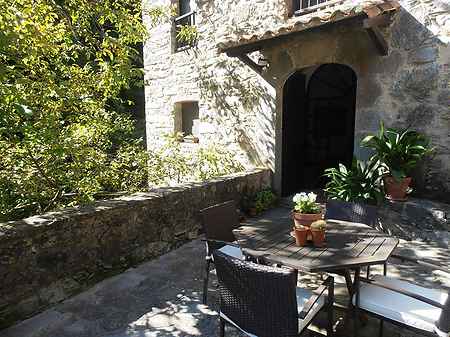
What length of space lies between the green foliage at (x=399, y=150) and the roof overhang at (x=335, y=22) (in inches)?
46.6

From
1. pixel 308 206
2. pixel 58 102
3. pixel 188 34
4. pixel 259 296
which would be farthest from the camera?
pixel 188 34

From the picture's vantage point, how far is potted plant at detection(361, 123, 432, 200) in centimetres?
412

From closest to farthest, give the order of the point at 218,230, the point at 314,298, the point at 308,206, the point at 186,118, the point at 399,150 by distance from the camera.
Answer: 1. the point at 314,298
2. the point at 308,206
3. the point at 218,230
4. the point at 399,150
5. the point at 186,118

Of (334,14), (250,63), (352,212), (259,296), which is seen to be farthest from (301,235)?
(250,63)

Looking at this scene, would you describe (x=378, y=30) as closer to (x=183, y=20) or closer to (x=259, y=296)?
(x=259, y=296)

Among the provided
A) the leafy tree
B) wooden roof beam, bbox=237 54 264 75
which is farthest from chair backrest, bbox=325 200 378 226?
wooden roof beam, bbox=237 54 264 75

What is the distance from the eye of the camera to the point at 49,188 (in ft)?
14.5

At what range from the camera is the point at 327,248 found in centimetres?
→ 240

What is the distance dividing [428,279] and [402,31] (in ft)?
10.2

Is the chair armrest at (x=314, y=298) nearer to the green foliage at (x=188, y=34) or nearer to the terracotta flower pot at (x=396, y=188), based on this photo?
the terracotta flower pot at (x=396, y=188)

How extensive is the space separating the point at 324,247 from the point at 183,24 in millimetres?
6986

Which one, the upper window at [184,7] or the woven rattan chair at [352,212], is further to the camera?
the upper window at [184,7]

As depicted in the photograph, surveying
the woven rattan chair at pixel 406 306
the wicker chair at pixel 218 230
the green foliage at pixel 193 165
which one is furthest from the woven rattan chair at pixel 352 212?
the green foliage at pixel 193 165

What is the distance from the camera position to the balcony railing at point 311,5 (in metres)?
5.00
